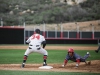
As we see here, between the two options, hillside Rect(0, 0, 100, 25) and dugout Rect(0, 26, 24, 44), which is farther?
hillside Rect(0, 0, 100, 25)

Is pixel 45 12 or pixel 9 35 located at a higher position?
pixel 45 12

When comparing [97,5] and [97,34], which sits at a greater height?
[97,5]

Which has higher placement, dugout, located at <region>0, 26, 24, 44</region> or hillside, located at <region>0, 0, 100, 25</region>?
hillside, located at <region>0, 0, 100, 25</region>

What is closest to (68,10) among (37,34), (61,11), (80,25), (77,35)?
(61,11)

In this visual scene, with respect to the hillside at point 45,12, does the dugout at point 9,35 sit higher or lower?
lower

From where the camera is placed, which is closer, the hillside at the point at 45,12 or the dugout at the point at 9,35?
the dugout at the point at 9,35

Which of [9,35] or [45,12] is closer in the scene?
[9,35]

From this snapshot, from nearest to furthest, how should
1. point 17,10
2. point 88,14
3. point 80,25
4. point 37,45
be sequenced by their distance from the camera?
point 37,45 → point 80,25 → point 88,14 → point 17,10

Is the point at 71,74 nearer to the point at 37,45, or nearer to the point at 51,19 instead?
the point at 37,45

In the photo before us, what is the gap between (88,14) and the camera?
1357 inches

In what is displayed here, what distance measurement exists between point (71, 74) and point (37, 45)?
173cm

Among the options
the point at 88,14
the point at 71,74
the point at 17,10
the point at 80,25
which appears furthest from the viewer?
the point at 17,10

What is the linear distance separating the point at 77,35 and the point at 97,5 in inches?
387

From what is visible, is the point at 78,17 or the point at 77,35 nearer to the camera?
the point at 77,35
